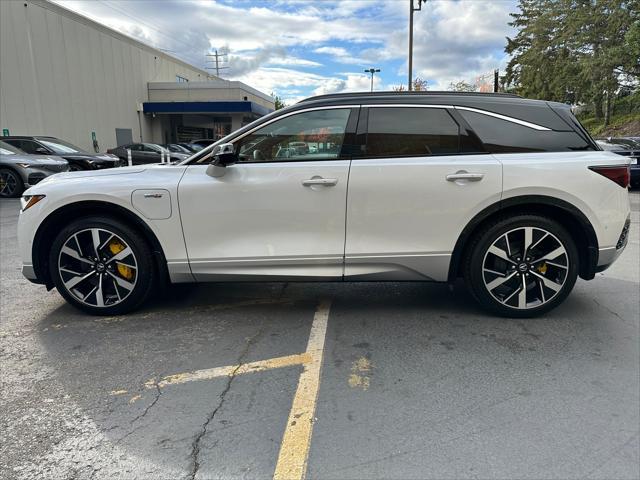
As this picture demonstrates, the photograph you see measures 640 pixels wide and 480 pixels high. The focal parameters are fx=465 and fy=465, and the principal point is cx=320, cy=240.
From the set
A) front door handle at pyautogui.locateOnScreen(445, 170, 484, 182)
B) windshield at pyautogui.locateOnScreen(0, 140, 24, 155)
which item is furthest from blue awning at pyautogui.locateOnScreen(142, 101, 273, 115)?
front door handle at pyautogui.locateOnScreen(445, 170, 484, 182)

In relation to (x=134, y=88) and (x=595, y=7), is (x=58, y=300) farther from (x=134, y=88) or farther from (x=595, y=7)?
(x=595, y=7)

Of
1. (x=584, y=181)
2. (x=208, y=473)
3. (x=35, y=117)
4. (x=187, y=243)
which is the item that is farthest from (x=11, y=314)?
(x=35, y=117)

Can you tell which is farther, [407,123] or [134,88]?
[134,88]

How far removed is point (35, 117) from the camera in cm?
2194

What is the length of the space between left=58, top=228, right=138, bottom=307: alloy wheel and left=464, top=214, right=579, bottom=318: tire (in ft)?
9.19

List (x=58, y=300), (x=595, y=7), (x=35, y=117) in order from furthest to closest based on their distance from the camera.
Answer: (x=595, y=7) → (x=35, y=117) → (x=58, y=300)

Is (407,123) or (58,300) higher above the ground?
(407,123)

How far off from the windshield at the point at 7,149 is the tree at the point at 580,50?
26242mm

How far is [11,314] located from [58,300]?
0.40 metres

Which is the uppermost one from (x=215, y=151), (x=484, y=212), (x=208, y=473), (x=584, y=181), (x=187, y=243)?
(x=215, y=151)

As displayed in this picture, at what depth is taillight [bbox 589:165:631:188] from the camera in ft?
11.8

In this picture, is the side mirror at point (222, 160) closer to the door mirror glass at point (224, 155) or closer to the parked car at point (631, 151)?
the door mirror glass at point (224, 155)

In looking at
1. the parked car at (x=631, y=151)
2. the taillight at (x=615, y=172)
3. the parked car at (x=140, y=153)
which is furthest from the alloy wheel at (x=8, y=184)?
the parked car at (x=631, y=151)

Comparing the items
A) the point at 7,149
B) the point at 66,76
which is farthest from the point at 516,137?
the point at 66,76
